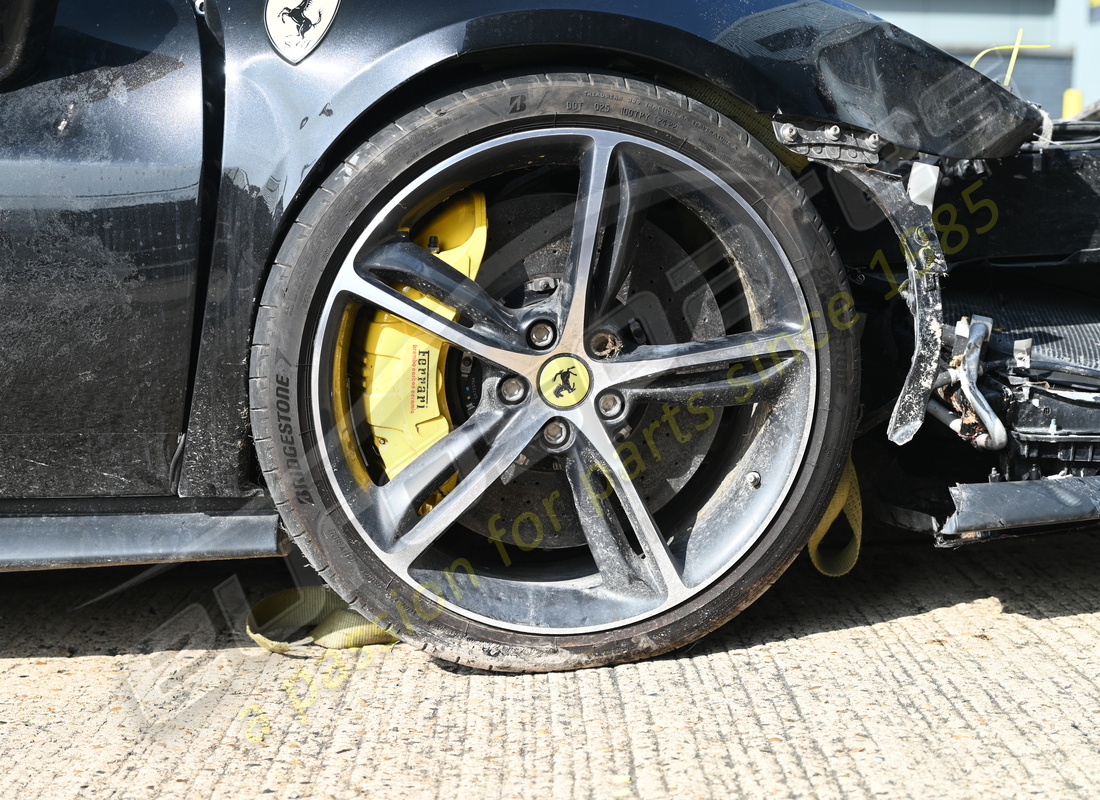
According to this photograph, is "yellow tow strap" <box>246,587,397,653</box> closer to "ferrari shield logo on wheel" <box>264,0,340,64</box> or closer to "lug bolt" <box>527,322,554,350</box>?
"lug bolt" <box>527,322,554,350</box>

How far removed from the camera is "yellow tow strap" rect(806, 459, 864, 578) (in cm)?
206

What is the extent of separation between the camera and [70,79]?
1.76 m

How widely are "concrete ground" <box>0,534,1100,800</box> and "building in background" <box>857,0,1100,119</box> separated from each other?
8.09m

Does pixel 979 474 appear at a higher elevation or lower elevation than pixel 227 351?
lower

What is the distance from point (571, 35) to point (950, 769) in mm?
1454

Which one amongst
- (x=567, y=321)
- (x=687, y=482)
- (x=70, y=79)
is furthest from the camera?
(x=687, y=482)

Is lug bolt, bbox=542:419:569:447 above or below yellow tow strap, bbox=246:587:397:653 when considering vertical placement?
above

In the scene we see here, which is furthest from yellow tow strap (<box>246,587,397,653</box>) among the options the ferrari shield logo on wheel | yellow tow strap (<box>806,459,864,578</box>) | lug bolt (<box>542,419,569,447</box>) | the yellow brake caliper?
the ferrari shield logo on wheel

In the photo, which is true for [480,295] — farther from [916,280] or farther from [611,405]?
[916,280]

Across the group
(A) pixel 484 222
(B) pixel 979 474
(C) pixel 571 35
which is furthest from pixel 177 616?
(B) pixel 979 474

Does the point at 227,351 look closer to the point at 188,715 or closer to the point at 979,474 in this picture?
the point at 188,715

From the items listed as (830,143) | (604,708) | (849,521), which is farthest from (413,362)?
(849,521)

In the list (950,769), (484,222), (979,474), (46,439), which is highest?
(484,222)

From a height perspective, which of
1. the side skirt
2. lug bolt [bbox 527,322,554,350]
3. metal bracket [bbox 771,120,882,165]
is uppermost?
metal bracket [bbox 771,120,882,165]
